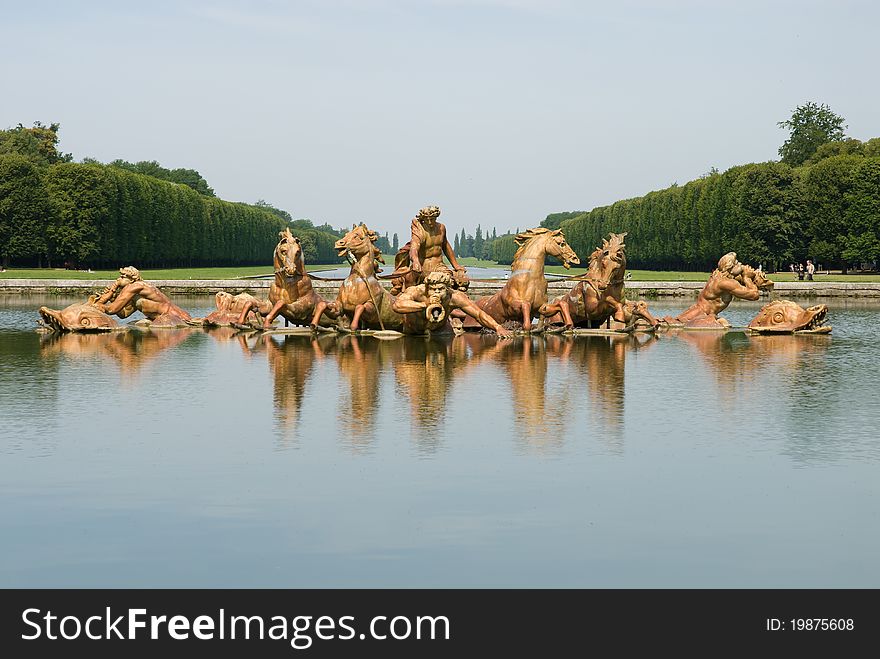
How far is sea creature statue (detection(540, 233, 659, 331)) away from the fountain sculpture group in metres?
0.02

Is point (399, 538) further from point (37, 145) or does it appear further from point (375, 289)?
point (37, 145)

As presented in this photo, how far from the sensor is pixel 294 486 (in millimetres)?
6512

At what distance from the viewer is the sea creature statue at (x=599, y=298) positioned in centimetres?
1781

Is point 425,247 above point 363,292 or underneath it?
above

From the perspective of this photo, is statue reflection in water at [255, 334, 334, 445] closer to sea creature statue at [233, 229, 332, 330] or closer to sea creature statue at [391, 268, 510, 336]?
sea creature statue at [233, 229, 332, 330]

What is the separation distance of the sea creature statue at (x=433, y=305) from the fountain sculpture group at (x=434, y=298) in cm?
2

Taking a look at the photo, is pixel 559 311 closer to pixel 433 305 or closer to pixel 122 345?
pixel 433 305

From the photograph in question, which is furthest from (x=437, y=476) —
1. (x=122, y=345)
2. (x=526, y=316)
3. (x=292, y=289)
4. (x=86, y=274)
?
(x=86, y=274)

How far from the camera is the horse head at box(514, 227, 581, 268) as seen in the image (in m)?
17.9

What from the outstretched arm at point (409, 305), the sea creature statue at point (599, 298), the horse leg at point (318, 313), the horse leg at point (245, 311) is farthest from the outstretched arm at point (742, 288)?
the horse leg at point (245, 311)

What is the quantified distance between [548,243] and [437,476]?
11587 mm

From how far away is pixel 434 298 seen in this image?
55.7 feet

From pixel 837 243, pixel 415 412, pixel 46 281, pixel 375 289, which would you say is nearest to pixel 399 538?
pixel 415 412
